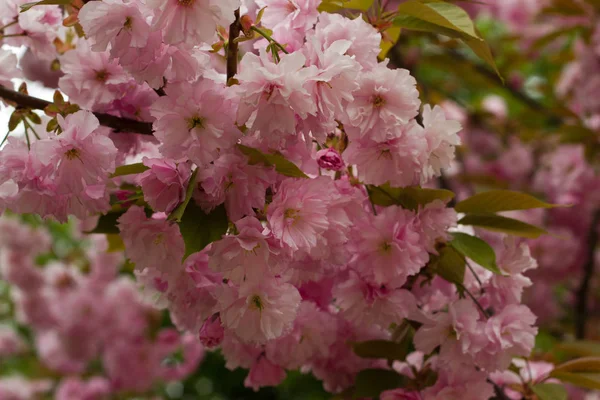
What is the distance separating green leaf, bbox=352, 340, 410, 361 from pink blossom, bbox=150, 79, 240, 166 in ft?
1.52

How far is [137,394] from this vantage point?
319 cm

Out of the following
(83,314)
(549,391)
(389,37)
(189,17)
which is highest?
(189,17)

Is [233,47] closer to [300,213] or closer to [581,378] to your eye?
[300,213]

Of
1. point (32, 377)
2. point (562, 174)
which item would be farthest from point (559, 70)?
point (32, 377)

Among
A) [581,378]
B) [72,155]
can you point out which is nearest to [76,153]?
[72,155]

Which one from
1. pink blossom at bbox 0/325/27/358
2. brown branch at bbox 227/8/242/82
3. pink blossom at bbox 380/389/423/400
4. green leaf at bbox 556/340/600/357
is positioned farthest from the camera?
pink blossom at bbox 0/325/27/358

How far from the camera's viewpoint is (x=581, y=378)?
3.25 ft

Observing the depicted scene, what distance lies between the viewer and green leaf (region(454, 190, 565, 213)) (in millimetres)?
935

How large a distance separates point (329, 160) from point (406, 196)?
0.17 metres

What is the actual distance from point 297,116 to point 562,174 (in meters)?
2.33

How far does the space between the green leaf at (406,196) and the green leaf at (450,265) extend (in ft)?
0.30

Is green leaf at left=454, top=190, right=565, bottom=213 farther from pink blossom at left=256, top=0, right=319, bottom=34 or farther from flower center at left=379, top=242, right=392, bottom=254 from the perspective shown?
pink blossom at left=256, top=0, right=319, bottom=34

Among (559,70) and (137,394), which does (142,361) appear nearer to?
(137,394)

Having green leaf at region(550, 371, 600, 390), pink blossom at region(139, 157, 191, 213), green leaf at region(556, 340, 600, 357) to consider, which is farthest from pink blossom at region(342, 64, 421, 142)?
green leaf at region(556, 340, 600, 357)
